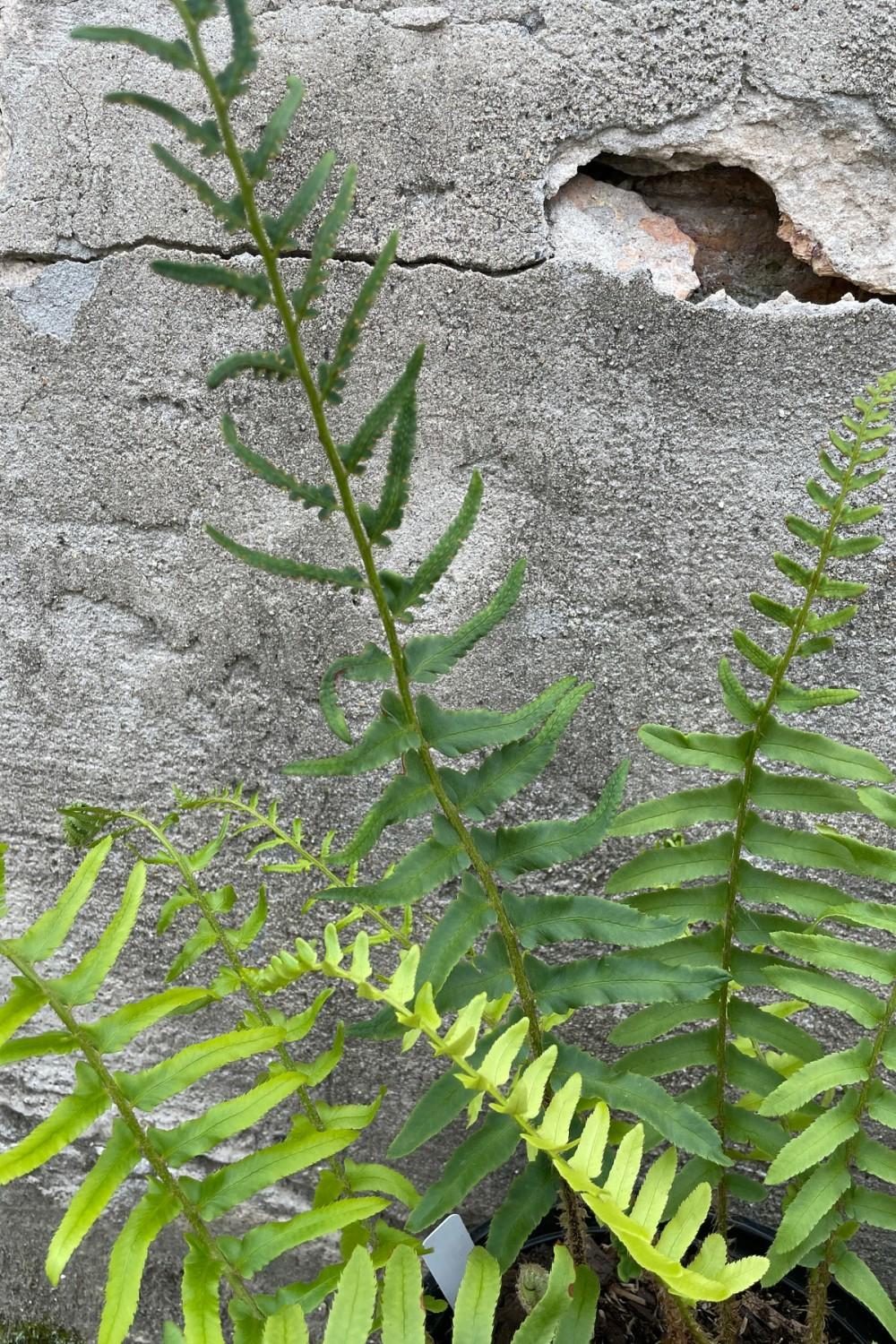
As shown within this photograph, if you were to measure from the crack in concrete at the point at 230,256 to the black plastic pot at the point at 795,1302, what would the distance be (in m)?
1.23

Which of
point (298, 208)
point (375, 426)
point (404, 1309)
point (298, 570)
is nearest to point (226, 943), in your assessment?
point (404, 1309)

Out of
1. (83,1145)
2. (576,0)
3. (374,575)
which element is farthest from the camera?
(83,1145)

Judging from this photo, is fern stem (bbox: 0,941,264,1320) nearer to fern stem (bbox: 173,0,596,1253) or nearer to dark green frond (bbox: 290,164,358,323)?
fern stem (bbox: 173,0,596,1253)

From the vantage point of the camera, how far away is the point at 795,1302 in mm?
1248

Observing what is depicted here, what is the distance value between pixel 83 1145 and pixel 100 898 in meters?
0.44

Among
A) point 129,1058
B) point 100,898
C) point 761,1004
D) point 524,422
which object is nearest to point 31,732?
point 100,898

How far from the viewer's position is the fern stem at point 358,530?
1.74 feet

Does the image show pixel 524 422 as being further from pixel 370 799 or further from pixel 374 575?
pixel 374 575

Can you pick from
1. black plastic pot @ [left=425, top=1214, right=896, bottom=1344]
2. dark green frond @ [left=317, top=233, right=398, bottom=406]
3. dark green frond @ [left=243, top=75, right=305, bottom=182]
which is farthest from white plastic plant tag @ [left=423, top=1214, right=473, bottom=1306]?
dark green frond @ [left=243, top=75, right=305, bottom=182]

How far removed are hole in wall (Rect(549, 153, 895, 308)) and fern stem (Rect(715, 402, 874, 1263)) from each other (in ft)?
1.47

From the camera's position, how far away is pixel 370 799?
4.69ft

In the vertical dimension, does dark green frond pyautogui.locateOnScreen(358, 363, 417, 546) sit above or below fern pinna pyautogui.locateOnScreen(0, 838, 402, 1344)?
above

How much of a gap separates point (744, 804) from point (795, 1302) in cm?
Result: 74

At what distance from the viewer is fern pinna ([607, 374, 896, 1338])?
0.90 meters
